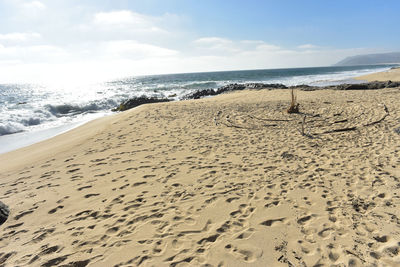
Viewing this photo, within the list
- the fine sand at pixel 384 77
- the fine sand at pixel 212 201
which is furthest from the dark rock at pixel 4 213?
the fine sand at pixel 384 77

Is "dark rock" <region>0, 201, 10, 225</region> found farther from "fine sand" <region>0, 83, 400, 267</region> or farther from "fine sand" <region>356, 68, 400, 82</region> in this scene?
"fine sand" <region>356, 68, 400, 82</region>

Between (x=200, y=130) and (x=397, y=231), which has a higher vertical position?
(x=200, y=130)

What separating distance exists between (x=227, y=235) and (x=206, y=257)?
18.6 inches

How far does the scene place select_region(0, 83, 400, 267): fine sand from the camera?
9.01 feet

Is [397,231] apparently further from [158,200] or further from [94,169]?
[94,169]

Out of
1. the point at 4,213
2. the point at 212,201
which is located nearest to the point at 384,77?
the point at 212,201

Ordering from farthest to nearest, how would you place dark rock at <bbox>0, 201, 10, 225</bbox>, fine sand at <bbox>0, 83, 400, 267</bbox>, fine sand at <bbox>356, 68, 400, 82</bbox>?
fine sand at <bbox>356, 68, 400, 82</bbox> → dark rock at <bbox>0, 201, 10, 225</bbox> → fine sand at <bbox>0, 83, 400, 267</bbox>

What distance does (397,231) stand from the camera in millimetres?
2854

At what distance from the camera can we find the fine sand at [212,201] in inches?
108

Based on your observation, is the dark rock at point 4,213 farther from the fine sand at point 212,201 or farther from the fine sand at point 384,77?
the fine sand at point 384,77

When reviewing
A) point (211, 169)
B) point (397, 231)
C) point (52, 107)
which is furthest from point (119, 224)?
point (52, 107)

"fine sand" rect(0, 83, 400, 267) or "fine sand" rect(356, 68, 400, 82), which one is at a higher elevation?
"fine sand" rect(356, 68, 400, 82)

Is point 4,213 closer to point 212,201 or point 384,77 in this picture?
point 212,201

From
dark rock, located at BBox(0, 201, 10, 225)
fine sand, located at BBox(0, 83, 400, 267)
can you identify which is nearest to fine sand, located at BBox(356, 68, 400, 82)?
fine sand, located at BBox(0, 83, 400, 267)
